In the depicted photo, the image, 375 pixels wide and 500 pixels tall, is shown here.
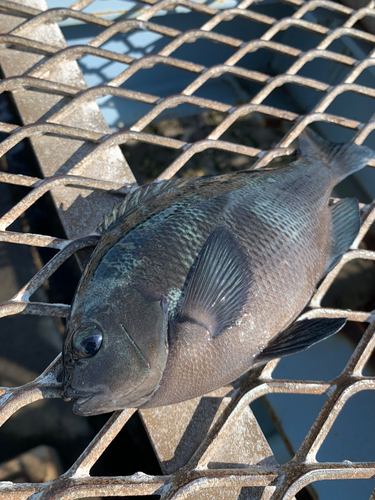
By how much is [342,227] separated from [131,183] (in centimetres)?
84

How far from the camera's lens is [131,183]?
1492 millimetres

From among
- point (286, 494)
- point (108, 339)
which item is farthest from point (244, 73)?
point (286, 494)

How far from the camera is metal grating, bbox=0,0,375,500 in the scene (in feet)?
3.26

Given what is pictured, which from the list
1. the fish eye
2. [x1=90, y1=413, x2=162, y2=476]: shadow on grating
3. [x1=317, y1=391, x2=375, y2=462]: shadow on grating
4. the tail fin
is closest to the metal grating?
the tail fin

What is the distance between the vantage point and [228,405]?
1125 millimetres

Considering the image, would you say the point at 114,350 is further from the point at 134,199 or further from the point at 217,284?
the point at 134,199

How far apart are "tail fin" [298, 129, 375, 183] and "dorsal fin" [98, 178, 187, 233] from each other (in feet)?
2.19

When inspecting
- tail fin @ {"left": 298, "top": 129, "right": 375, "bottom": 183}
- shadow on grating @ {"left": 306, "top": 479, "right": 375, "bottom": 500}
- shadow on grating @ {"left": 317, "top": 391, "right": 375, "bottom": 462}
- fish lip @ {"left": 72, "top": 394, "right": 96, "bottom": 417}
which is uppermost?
tail fin @ {"left": 298, "top": 129, "right": 375, "bottom": 183}

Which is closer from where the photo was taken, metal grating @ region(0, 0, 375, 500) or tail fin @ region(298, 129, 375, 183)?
metal grating @ region(0, 0, 375, 500)

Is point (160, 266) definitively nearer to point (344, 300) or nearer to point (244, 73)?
point (244, 73)

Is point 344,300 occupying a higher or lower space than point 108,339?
higher

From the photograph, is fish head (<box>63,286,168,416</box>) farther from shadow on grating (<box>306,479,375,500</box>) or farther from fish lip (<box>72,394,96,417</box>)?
shadow on grating (<box>306,479,375,500</box>)

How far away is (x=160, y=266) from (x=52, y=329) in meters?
1.26

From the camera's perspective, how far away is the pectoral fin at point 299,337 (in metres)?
1.01
